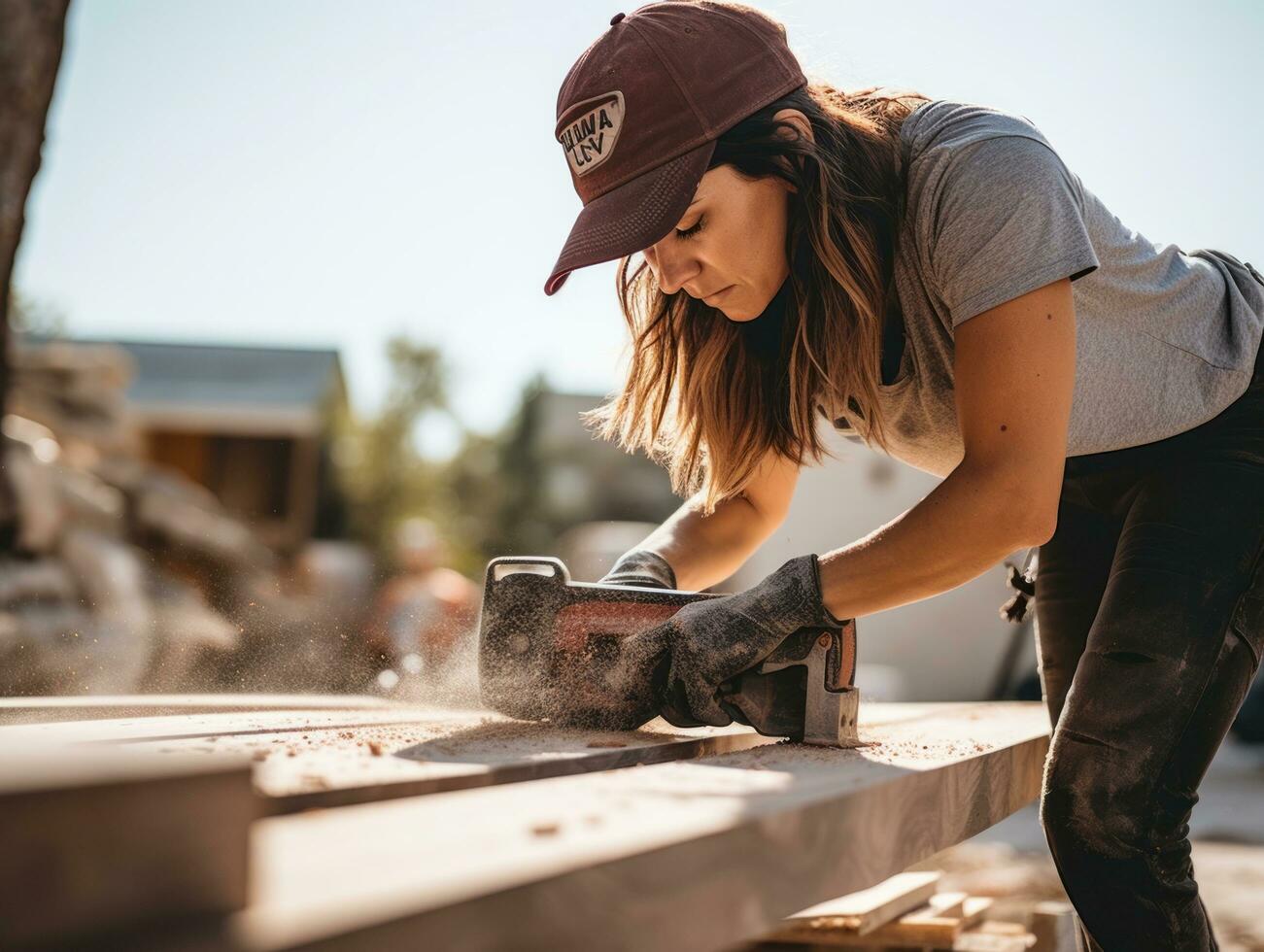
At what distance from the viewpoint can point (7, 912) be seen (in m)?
0.53

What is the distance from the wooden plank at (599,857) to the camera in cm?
62

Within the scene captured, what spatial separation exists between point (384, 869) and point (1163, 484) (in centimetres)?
139

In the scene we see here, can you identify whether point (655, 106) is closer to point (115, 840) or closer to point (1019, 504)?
point (1019, 504)

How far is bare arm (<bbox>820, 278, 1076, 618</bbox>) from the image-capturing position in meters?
1.49

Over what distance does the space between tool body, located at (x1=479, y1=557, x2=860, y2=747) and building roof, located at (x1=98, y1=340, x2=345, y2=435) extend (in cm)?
1813

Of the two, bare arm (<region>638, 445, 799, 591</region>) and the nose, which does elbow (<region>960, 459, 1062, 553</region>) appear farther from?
bare arm (<region>638, 445, 799, 591</region>)

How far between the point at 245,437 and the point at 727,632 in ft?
61.9

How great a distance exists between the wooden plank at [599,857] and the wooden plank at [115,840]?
4 cm

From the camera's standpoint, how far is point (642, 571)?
7.06ft

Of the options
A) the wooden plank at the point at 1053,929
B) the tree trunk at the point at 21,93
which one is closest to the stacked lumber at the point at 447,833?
the wooden plank at the point at 1053,929

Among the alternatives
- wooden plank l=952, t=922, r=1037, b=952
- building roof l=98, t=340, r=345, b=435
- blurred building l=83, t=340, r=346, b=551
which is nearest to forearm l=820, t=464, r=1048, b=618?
wooden plank l=952, t=922, r=1037, b=952

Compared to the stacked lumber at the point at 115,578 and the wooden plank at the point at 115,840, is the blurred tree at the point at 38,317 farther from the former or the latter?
the wooden plank at the point at 115,840

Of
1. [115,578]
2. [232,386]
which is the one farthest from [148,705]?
[232,386]

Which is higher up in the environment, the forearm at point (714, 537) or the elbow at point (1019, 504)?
the elbow at point (1019, 504)
